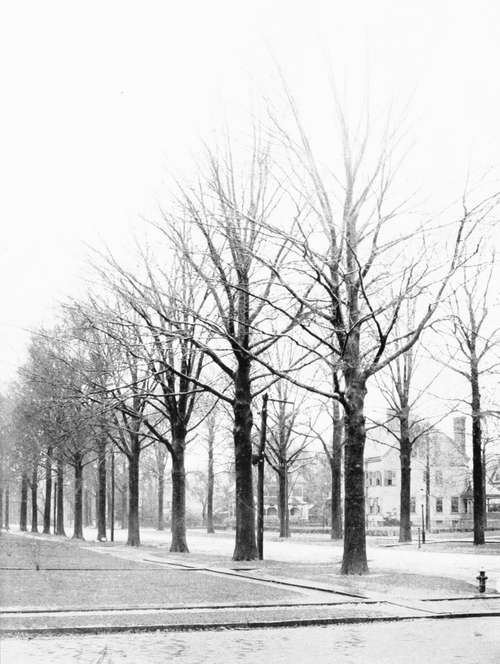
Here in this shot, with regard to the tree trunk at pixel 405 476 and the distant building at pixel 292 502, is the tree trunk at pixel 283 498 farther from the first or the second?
the distant building at pixel 292 502

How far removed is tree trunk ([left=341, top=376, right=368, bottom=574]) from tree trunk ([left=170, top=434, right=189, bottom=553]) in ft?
40.1

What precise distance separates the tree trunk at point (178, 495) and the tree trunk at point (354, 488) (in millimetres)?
12228

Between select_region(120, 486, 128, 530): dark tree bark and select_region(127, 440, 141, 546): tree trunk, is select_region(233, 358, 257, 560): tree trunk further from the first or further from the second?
select_region(120, 486, 128, 530): dark tree bark

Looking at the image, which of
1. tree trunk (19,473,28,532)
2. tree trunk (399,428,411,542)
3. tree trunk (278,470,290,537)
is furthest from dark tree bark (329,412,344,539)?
tree trunk (19,473,28,532)

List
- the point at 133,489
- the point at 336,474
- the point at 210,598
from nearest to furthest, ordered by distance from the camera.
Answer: the point at 210,598, the point at 133,489, the point at 336,474

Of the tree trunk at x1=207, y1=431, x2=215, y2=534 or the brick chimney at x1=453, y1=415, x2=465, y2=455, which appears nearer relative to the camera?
the tree trunk at x1=207, y1=431, x2=215, y2=534

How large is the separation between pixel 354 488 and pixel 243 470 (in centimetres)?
578

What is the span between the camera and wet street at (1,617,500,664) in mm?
Result: 9758

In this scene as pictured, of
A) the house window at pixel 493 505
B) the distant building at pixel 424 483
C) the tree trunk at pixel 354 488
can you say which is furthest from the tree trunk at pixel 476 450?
the house window at pixel 493 505

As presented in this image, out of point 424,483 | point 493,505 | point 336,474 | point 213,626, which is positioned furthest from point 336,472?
point 493,505

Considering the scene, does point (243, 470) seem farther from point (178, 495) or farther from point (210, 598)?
point (210, 598)

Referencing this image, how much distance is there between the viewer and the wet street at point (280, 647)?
32.0 feet

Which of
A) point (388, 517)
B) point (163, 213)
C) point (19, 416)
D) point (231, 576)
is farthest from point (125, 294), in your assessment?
point (388, 517)

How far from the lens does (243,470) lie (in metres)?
26.0
